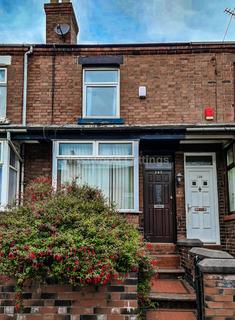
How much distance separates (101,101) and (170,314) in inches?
242

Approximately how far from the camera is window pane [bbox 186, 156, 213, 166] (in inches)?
383

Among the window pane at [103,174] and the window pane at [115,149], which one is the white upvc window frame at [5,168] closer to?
the window pane at [103,174]

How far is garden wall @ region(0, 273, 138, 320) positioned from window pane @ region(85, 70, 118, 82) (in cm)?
694

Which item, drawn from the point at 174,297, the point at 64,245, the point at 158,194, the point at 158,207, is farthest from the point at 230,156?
the point at 64,245

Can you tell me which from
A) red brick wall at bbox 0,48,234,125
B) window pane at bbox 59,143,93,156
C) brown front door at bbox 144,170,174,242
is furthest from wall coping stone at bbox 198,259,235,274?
red brick wall at bbox 0,48,234,125

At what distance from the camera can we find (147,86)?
9938 millimetres

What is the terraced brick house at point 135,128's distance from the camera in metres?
8.92

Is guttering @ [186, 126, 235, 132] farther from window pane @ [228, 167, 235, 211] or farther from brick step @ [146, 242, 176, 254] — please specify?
brick step @ [146, 242, 176, 254]

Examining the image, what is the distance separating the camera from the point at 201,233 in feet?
30.8

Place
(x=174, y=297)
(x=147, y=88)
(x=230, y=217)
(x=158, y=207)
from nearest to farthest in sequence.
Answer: (x=174, y=297) → (x=230, y=217) → (x=158, y=207) → (x=147, y=88)

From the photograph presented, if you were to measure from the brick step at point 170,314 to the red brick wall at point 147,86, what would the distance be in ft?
17.4

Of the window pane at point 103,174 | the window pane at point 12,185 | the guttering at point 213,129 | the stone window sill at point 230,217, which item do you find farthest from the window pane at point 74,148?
the stone window sill at point 230,217

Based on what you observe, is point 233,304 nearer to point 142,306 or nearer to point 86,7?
point 142,306

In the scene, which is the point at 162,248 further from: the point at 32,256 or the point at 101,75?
the point at 32,256
